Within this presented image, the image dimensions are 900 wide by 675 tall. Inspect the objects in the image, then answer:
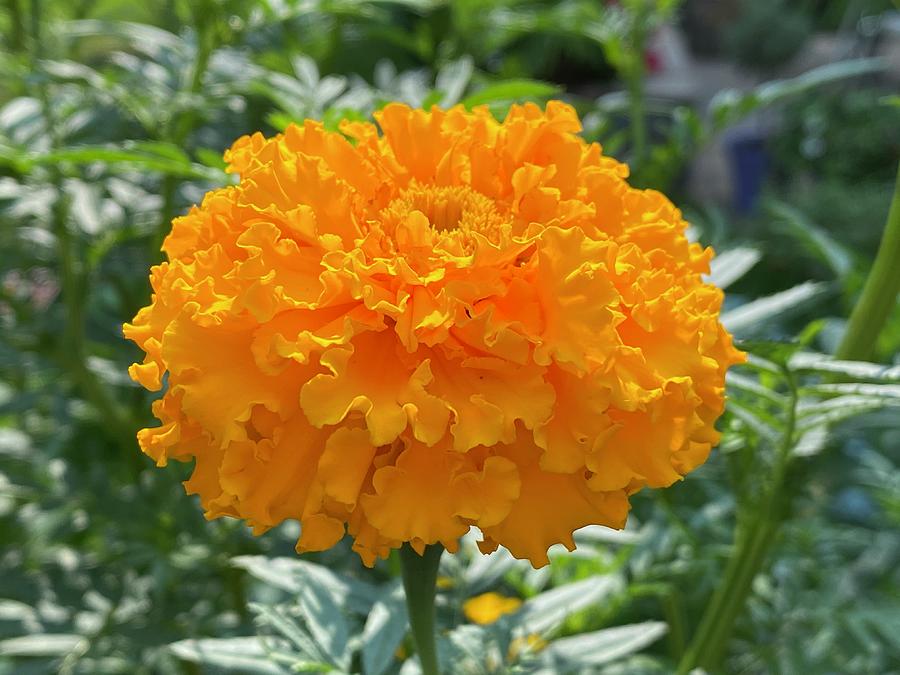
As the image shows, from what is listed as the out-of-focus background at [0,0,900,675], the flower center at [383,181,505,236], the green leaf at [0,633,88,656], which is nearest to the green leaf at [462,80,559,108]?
the out-of-focus background at [0,0,900,675]

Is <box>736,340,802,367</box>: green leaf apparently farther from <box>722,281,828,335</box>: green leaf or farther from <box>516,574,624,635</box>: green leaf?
<box>516,574,624,635</box>: green leaf

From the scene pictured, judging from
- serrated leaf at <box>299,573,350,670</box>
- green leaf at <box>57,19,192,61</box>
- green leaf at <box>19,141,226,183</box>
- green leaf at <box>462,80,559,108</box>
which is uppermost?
green leaf at <box>462,80,559,108</box>

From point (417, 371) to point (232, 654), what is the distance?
33 centimetres

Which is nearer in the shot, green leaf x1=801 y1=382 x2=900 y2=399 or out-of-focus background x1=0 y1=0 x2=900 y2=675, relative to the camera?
green leaf x1=801 y1=382 x2=900 y2=399

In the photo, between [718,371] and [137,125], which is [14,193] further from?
[718,371]

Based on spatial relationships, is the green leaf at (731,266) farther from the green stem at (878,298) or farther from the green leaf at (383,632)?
the green leaf at (383,632)

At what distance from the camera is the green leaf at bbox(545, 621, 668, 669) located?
703 mm

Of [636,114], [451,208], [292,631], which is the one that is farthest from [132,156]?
[636,114]

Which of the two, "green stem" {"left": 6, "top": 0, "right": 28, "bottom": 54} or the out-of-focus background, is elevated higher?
"green stem" {"left": 6, "top": 0, "right": 28, "bottom": 54}

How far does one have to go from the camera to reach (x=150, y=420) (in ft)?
3.41

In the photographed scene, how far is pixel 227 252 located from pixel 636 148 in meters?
0.80

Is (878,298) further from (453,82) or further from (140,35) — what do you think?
(140,35)

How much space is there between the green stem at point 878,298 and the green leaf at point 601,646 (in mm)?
257

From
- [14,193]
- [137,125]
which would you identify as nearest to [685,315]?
[14,193]
